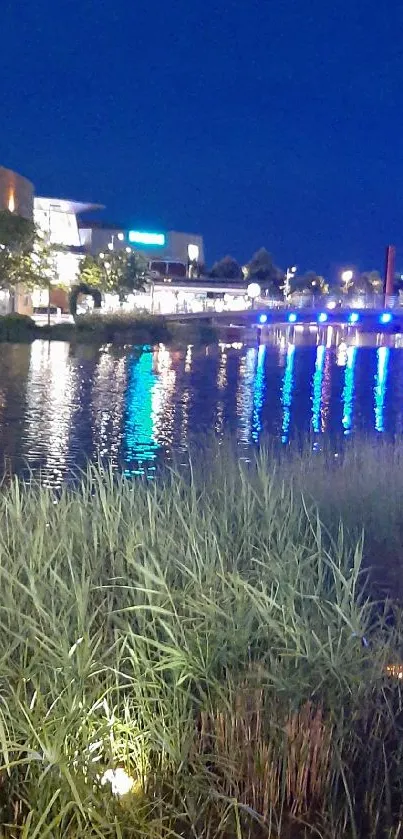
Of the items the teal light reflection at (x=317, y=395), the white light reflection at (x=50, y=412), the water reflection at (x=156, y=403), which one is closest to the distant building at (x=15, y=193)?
the water reflection at (x=156, y=403)

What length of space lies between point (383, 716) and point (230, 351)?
143 feet

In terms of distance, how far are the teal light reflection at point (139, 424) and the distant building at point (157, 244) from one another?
71374 mm

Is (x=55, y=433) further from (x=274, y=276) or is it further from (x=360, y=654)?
(x=274, y=276)

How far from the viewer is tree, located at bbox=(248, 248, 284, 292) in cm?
13875

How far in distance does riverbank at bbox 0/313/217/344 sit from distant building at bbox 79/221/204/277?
4621cm

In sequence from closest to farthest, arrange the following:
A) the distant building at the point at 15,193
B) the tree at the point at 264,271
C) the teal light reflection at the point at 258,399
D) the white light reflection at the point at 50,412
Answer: the white light reflection at the point at 50,412, the teal light reflection at the point at 258,399, the distant building at the point at 15,193, the tree at the point at 264,271

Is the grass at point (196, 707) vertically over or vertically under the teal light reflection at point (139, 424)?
over

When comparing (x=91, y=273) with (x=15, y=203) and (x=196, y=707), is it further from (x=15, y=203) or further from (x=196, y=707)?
(x=196, y=707)

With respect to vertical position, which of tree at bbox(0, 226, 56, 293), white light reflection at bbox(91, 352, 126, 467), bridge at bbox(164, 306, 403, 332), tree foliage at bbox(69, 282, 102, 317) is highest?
tree at bbox(0, 226, 56, 293)

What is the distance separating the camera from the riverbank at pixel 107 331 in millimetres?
44312

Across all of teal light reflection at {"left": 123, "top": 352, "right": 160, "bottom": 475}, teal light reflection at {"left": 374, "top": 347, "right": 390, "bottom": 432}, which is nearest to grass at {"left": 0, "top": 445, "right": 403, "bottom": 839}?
teal light reflection at {"left": 123, "top": 352, "right": 160, "bottom": 475}

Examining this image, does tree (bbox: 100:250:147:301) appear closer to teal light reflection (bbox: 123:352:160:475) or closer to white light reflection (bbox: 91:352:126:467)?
white light reflection (bbox: 91:352:126:467)

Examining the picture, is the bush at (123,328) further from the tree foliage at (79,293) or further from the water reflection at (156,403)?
the water reflection at (156,403)

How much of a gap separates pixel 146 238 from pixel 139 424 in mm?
108687
